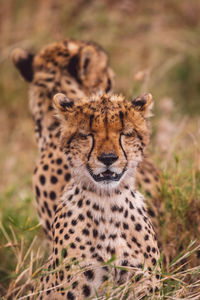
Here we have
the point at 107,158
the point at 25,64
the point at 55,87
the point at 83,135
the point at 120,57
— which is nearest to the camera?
the point at 107,158

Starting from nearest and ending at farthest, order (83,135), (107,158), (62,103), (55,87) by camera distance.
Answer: (107,158), (83,135), (62,103), (55,87)

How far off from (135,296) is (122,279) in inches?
3.8

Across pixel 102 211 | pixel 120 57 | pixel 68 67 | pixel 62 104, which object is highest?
pixel 120 57

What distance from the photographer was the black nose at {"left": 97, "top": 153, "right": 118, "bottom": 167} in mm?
2305

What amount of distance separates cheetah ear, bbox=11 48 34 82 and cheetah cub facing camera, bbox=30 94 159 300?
137 cm

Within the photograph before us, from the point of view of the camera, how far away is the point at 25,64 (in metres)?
3.89

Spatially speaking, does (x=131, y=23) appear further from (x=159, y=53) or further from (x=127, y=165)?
(x=127, y=165)

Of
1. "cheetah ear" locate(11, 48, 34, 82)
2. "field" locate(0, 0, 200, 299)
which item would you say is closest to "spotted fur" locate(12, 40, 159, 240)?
"cheetah ear" locate(11, 48, 34, 82)

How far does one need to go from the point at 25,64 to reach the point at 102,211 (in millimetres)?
1702

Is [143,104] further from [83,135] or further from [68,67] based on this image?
[68,67]

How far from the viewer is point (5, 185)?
5332 mm

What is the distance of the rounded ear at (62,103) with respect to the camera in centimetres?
258

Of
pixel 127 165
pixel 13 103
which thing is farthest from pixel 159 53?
pixel 127 165

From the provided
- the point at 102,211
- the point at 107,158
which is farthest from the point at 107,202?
the point at 107,158
